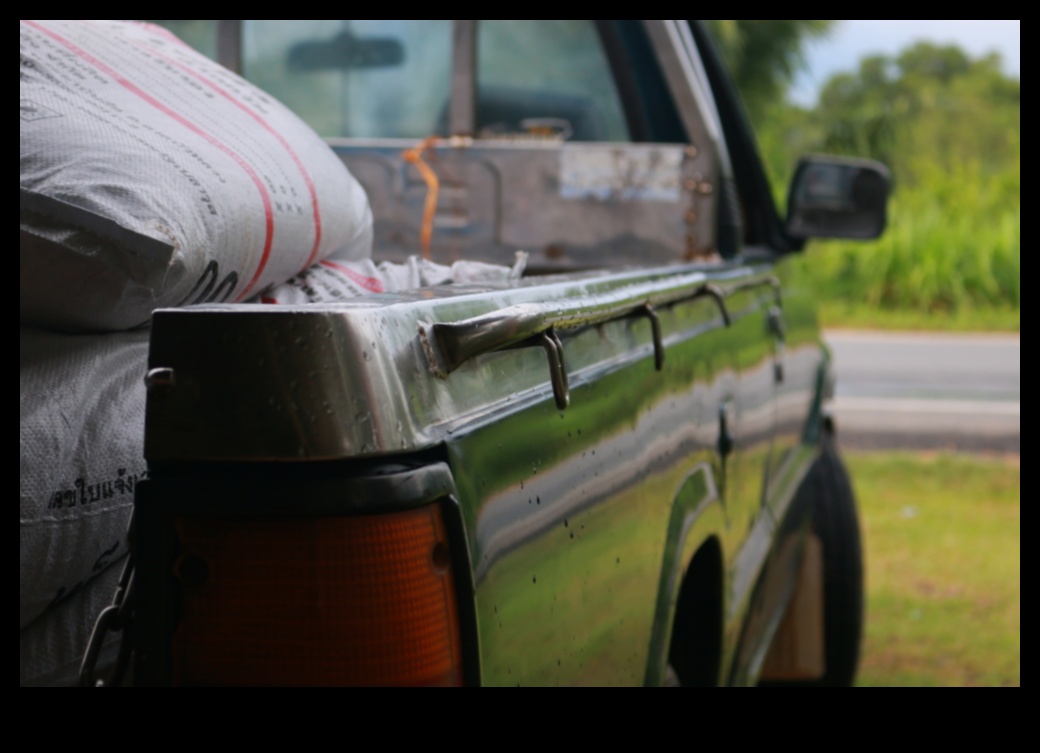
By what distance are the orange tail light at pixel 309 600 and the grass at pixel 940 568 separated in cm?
365

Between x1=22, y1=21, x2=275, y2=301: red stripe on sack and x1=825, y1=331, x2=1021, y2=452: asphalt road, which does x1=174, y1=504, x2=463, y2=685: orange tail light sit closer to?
x1=22, y1=21, x2=275, y2=301: red stripe on sack

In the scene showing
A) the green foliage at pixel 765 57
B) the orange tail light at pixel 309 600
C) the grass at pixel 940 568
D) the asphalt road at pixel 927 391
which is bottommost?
the grass at pixel 940 568

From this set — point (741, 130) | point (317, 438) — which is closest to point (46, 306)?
point (317, 438)

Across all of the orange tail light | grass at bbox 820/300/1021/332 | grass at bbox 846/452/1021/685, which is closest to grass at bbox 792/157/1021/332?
grass at bbox 820/300/1021/332

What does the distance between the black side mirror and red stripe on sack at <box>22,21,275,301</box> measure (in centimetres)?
230

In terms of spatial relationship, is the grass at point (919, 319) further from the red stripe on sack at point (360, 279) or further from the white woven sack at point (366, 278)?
the red stripe on sack at point (360, 279)

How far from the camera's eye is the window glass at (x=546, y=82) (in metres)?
3.45

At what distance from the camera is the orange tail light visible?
1.10 m

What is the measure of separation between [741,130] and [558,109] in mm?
560

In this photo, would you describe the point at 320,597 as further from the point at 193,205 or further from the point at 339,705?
the point at 193,205

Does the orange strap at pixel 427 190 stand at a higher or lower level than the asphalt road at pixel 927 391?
higher

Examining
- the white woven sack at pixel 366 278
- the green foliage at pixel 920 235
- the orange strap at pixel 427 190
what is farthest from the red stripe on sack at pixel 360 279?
the green foliage at pixel 920 235

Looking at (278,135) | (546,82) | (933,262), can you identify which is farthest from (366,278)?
(933,262)
